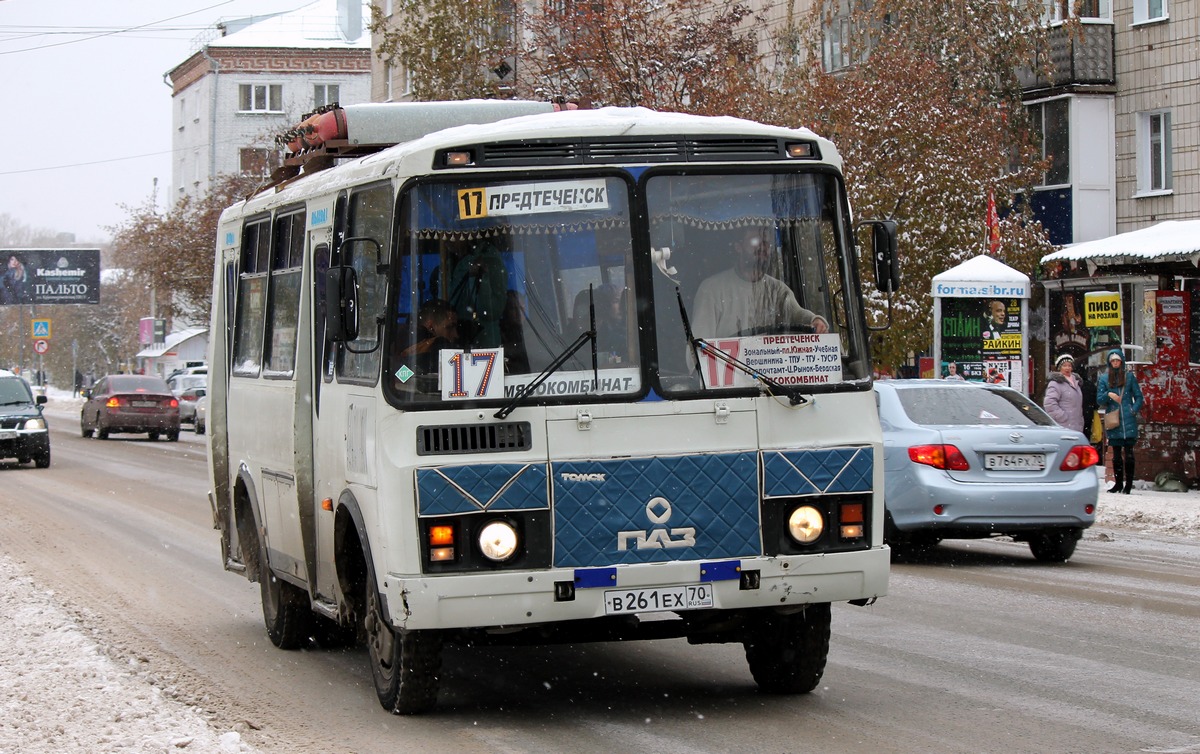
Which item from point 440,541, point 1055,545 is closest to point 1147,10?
point 1055,545

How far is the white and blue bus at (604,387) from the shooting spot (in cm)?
728

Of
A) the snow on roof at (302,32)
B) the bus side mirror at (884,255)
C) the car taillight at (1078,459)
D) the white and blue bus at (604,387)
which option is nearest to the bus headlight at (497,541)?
the white and blue bus at (604,387)

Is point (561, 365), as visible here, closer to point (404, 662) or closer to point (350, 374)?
point (350, 374)

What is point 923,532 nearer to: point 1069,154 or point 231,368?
point 231,368

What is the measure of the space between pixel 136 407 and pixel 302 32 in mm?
41695

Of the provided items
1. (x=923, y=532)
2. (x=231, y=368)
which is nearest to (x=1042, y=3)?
→ (x=923, y=532)

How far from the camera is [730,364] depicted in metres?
7.54

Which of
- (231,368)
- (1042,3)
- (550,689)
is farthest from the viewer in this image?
(1042,3)

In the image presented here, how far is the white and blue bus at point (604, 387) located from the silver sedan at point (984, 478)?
6.31 meters

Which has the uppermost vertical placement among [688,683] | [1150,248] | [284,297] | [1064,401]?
[1150,248]

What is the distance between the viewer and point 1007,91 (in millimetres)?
33938

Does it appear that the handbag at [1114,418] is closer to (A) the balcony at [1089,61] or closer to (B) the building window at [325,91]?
(A) the balcony at [1089,61]

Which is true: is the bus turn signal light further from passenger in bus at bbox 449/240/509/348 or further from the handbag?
the handbag

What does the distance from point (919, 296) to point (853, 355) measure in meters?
21.2
